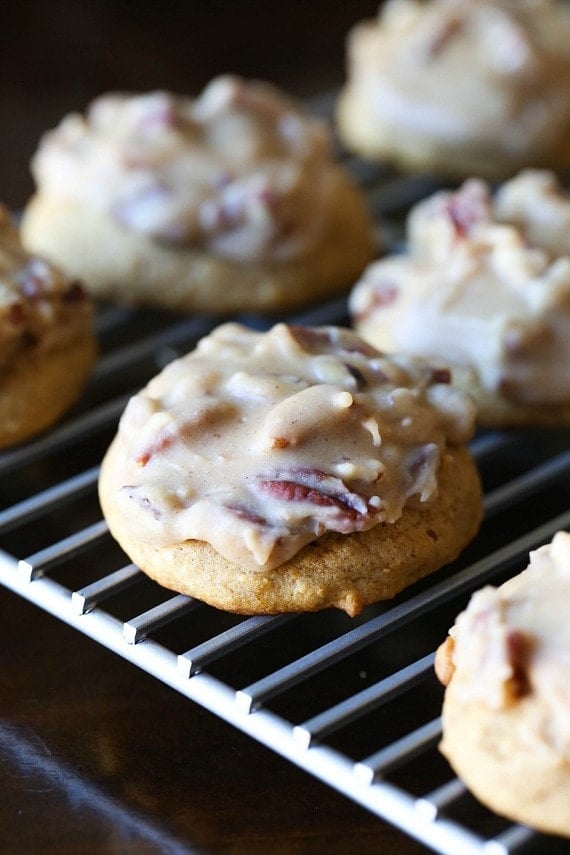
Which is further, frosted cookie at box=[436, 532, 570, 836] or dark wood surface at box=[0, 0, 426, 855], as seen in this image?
dark wood surface at box=[0, 0, 426, 855]

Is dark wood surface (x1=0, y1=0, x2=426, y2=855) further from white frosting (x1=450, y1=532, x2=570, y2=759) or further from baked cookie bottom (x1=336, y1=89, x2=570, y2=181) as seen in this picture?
baked cookie bottom (x1=336, y1=89, x2=570, y2=181)

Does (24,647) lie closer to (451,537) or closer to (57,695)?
(57,695)

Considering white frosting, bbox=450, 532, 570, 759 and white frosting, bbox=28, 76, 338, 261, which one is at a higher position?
white frosting, bbox=28, 76, 338, 261

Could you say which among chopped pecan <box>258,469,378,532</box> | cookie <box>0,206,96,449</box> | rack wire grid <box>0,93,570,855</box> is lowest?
rack wire grid <box>0,93,570,855</box>

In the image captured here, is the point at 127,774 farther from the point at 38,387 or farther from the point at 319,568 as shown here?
the point at 38,387

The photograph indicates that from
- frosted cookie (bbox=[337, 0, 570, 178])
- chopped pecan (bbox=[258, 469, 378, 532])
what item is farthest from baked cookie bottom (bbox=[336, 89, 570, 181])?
chopped pecan (bbox=[258, 469, 378, 532])

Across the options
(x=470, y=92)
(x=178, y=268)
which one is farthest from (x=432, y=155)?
(x=178, y=268)
